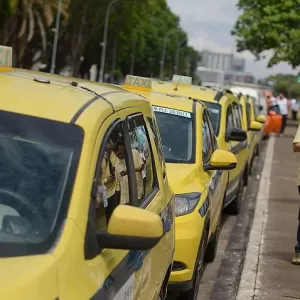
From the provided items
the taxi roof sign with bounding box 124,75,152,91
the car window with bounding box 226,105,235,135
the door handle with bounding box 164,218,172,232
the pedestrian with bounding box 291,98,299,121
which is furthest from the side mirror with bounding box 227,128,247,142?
the pedestrian with bounding box 291,98,299,121

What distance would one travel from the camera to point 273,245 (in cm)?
1001

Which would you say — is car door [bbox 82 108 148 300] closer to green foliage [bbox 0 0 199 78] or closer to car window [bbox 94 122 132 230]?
car window [bbox 94 122 132 230]

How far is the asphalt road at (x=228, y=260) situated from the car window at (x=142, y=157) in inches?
77.4

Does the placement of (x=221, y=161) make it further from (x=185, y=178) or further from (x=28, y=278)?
(x=28, y=278)

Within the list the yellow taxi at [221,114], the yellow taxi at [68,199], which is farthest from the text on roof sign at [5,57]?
the yellow taxi at [221,114]

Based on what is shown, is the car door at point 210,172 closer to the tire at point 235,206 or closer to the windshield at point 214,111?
the windshield at point 214,111

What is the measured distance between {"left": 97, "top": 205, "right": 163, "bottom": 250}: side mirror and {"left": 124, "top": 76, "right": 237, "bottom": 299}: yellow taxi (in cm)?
304

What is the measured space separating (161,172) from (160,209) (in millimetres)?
535

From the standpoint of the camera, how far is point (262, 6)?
45000 millimetres

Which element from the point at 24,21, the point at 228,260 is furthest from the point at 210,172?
the point at 24,21

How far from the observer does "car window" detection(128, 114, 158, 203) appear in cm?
454

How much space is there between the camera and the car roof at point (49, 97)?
147 inches

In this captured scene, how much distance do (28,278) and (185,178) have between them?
14.2 ft

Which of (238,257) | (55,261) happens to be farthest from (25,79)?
(238,257)
